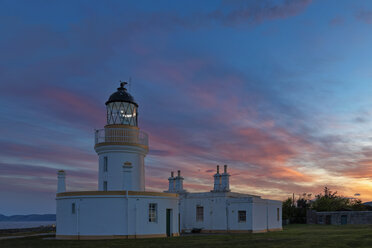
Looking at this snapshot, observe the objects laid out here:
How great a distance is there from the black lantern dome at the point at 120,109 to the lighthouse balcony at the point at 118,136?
65 centimetres

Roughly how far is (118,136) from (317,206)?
4495 centimetres

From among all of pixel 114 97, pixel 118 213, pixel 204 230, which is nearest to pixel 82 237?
pixel 118 213

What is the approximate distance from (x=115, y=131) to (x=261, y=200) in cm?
1509

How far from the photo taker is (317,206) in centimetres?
6103

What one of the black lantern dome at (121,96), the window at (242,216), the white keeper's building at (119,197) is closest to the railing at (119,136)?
the white keeper's building at (119,197)

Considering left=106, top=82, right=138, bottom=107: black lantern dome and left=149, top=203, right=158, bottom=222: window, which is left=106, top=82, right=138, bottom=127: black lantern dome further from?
left=149, top=203, right=158, bottom=222: window

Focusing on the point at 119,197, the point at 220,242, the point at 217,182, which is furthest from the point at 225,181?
the point at 220,242

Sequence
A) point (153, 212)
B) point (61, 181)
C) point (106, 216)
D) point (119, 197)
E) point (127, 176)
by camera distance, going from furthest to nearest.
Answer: point (61, 181), point (153, 212), point (127, 176), point (119, 197), point (106, 216)

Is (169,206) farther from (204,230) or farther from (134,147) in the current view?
(204,230)

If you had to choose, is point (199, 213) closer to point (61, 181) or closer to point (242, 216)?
point (242, 216)

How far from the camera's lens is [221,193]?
3300 centimetres

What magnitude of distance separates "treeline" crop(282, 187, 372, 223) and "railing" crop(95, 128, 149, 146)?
3676 centimetres

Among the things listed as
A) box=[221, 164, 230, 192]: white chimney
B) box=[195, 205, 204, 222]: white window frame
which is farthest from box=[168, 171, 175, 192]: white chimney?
box=[221, 164, 230, 192]: white chimney

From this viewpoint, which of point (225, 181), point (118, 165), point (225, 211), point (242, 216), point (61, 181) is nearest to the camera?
point (118, 165)
